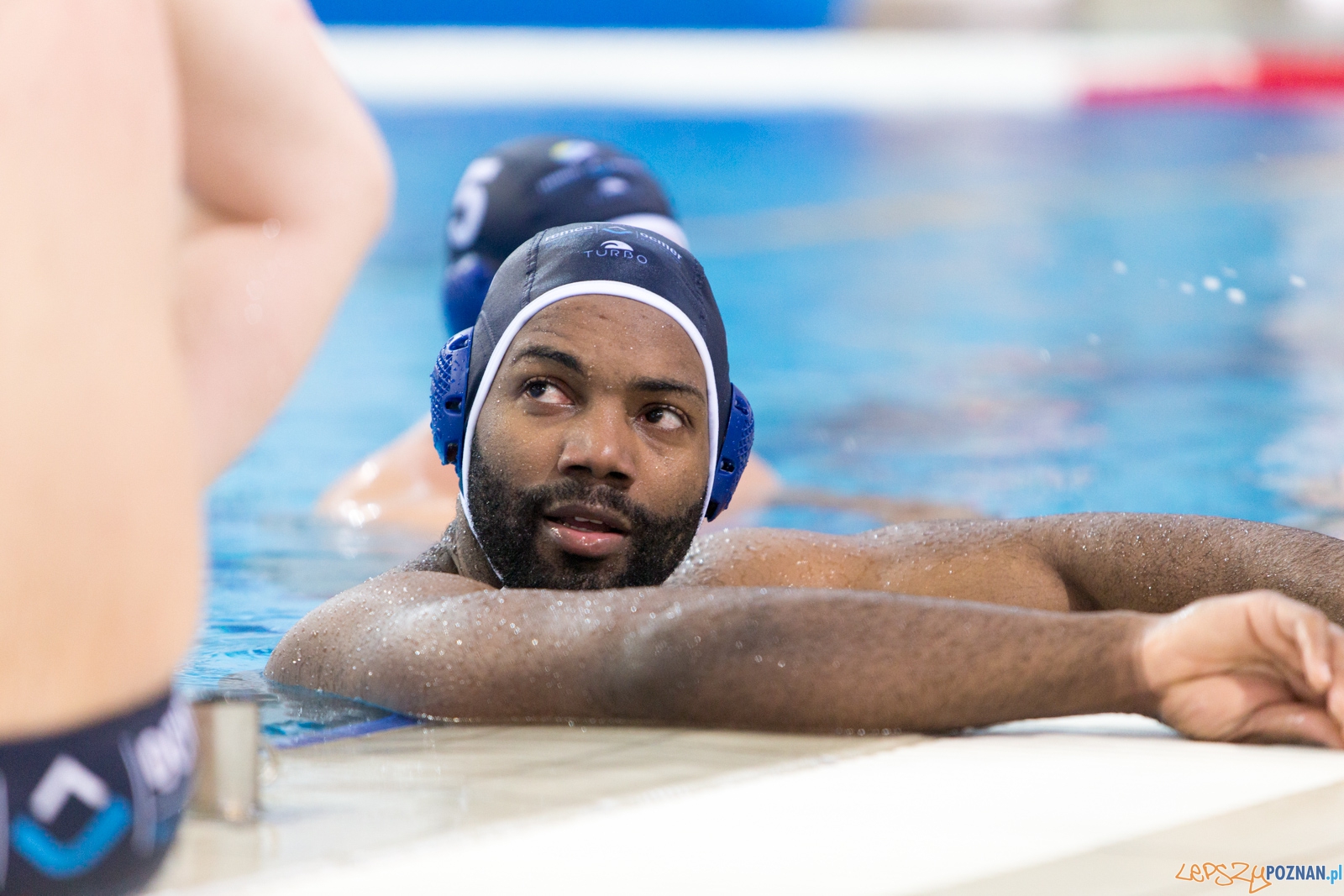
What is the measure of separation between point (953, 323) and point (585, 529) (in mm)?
6841

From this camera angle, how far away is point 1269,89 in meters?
18.7

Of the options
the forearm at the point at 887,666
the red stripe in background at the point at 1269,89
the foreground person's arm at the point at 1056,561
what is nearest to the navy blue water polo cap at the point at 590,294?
the foreground person's arm at the point at 1056,561

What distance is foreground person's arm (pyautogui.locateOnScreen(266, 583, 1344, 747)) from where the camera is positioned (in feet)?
6.64

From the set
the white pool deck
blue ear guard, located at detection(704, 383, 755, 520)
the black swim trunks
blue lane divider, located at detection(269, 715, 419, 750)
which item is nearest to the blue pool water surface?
blue lane divider, located at detection(269, 715, 419, 750)

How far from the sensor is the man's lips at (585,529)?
8.59 ft

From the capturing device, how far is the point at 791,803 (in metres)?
1.86

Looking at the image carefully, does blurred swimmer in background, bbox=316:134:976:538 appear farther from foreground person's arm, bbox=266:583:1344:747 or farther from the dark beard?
foreground person's arm, bbox=266:583:1344:747

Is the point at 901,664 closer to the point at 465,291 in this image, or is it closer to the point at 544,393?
the point at 544,393

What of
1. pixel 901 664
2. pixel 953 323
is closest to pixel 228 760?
pixel 901 664

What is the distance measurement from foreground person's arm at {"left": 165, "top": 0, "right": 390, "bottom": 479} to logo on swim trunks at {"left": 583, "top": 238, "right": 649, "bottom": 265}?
57.7 inches

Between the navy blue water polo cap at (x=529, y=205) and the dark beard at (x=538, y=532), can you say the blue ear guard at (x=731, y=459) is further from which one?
the navy blue water polo cap at (x=529, y=205)

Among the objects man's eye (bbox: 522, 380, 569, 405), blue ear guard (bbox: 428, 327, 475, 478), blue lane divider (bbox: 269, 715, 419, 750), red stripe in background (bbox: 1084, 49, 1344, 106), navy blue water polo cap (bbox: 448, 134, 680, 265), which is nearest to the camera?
blue lane divider (bbox: 269, 715, 419, 750)

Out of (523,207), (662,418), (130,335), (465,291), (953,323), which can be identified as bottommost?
(953,323)

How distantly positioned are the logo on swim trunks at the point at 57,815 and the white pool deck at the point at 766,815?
24cm
